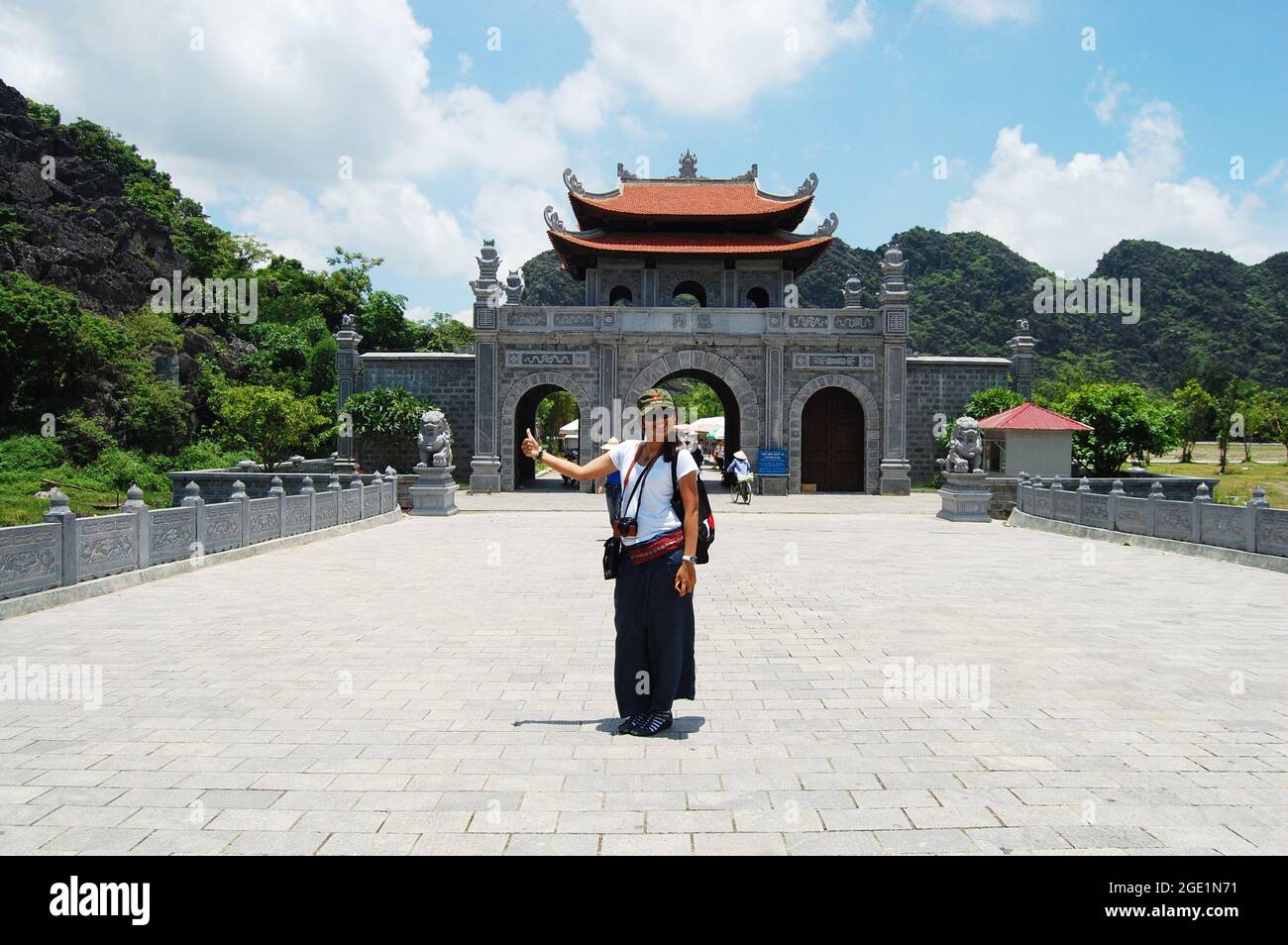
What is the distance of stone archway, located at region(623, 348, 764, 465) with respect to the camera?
25922 millimetres

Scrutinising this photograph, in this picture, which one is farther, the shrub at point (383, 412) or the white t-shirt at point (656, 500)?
the shrub at point (383, 412)

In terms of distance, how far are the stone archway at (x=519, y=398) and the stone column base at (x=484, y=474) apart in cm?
25

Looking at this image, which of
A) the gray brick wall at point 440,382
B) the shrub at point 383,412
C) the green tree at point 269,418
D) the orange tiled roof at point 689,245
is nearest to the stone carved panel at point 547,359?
the gray brick wall at point 440,382

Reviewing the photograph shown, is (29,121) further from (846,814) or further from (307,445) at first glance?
(846,814)

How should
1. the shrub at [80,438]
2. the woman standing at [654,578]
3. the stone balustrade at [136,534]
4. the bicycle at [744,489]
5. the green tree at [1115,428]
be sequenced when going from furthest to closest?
the shrub at [80,438]
the green tree at [1115,428]
the bicycle at [744,489]
the stone balustrade at [136,534]
the woman standing at [654,578]

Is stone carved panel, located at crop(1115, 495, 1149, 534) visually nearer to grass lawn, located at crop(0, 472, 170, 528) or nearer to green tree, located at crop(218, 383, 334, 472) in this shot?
green tree, located at crop(218, 383, 334, 472)

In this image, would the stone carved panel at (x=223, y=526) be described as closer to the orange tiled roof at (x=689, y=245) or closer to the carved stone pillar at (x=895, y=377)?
the orange tiled roof at (x=689, y=245)

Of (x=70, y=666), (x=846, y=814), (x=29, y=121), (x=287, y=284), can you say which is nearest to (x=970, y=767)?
(x=846, y=814)

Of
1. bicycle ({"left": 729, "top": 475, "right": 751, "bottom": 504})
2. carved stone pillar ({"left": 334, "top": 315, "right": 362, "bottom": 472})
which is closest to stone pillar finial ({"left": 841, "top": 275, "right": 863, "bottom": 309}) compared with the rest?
bicycle ({"left": 729, "top": 475, "right": 751, "bottom": 504})

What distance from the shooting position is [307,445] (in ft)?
104

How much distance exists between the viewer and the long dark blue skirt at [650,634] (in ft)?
14.2

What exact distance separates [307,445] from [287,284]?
1930 cm

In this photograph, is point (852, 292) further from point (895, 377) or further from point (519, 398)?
point (519, 398)

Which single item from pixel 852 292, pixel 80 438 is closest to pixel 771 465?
pixel 852 292
